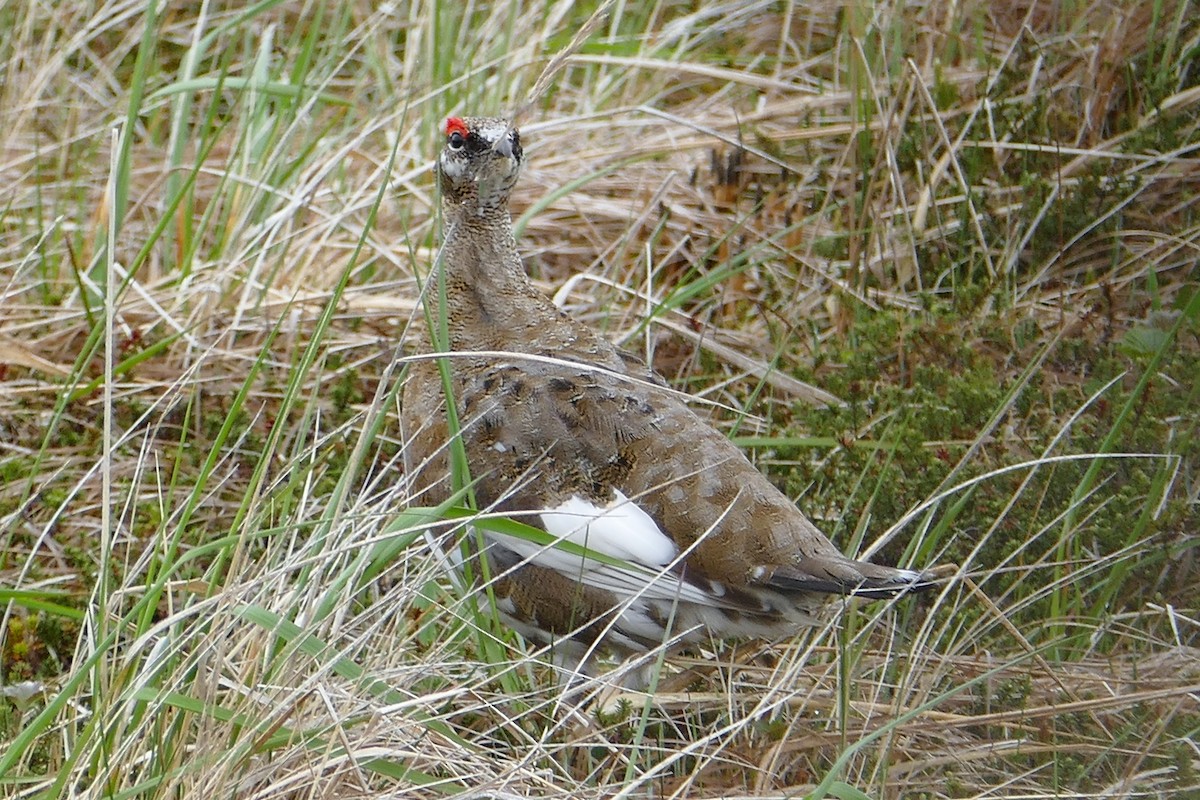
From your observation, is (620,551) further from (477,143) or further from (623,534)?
(477,143)

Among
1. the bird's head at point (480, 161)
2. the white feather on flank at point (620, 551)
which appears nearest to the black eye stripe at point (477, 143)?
the bird's head at point (480, 161)

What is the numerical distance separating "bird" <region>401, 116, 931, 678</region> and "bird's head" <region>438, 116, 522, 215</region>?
31cm

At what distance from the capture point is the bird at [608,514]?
267cm

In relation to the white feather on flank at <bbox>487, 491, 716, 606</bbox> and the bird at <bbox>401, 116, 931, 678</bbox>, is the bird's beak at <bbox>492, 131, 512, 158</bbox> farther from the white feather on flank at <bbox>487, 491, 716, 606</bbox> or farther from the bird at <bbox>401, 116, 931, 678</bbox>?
the white feather on flank at <bbox>487, 491, 716, 606</bbox>

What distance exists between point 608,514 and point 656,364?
1.43 m

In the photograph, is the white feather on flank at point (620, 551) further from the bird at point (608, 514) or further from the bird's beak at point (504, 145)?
the bird's beak at point (504, 145)

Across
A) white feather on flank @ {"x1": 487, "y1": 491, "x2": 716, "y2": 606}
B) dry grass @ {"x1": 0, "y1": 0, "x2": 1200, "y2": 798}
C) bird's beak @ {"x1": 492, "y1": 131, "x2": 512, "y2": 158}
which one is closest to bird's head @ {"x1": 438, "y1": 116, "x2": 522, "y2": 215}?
bird's beak @ {"x1": 492, "y1": 131, "x2": 512, "y2": 158}

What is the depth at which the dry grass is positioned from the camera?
2408 mm

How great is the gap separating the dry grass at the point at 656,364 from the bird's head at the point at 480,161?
0.57 m

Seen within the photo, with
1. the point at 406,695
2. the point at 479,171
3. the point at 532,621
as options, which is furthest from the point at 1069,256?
the point at 406,695

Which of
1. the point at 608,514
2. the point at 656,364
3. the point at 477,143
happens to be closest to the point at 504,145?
the point at 477,143

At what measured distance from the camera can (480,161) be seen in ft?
10.6

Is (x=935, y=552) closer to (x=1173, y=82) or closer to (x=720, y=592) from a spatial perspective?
(x=720, y=592)

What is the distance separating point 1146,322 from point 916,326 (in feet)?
1.90
